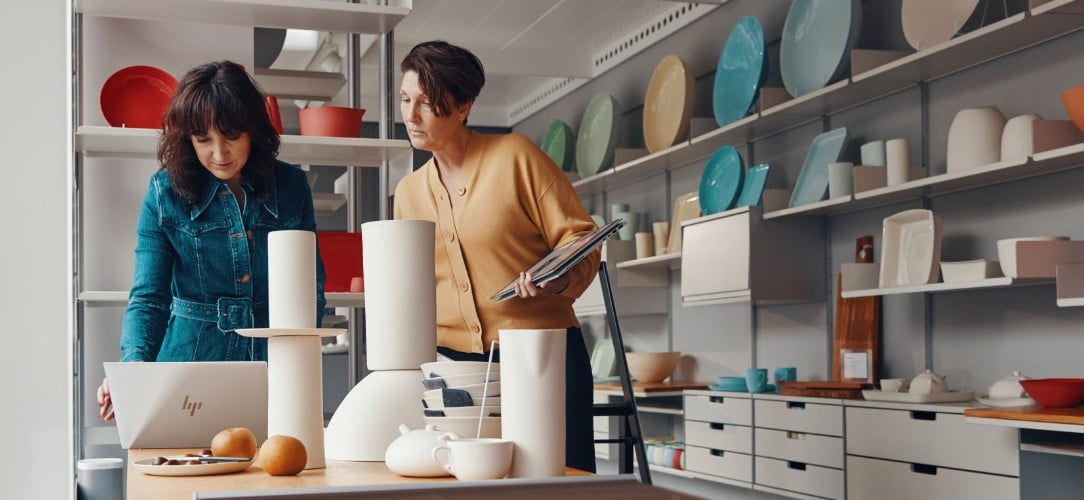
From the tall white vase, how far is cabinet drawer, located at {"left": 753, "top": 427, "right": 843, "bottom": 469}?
10.2 feet

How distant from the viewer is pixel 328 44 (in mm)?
6871

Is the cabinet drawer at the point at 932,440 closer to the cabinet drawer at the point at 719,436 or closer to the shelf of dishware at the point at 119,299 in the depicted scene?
the cabinet drawer at the point at 719,436

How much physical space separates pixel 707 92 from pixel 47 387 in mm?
5384

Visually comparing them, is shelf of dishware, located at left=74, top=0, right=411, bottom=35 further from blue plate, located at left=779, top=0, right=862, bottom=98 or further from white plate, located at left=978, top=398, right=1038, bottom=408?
white plate, located at left=978, top=398, right=1038, bottom=408

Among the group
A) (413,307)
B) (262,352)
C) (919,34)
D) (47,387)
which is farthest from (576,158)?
(47,387)

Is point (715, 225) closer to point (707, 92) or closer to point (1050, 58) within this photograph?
point (707, 92)

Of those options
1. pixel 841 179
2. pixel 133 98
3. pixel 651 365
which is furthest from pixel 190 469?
pixel 651 365

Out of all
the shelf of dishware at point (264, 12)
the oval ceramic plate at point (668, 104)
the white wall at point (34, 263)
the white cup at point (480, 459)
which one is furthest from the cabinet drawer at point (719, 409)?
the white wall at point (34, 263)

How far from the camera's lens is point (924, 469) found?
144 inches

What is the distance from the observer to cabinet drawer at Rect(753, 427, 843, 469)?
4125 millimetres

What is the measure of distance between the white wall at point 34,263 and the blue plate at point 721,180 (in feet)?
15.2

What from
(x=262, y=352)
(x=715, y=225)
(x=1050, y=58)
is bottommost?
(x=262, y=352)

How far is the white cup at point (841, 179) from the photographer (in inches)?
166

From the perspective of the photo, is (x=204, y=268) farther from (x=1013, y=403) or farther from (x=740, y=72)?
(x=740, y=72)
